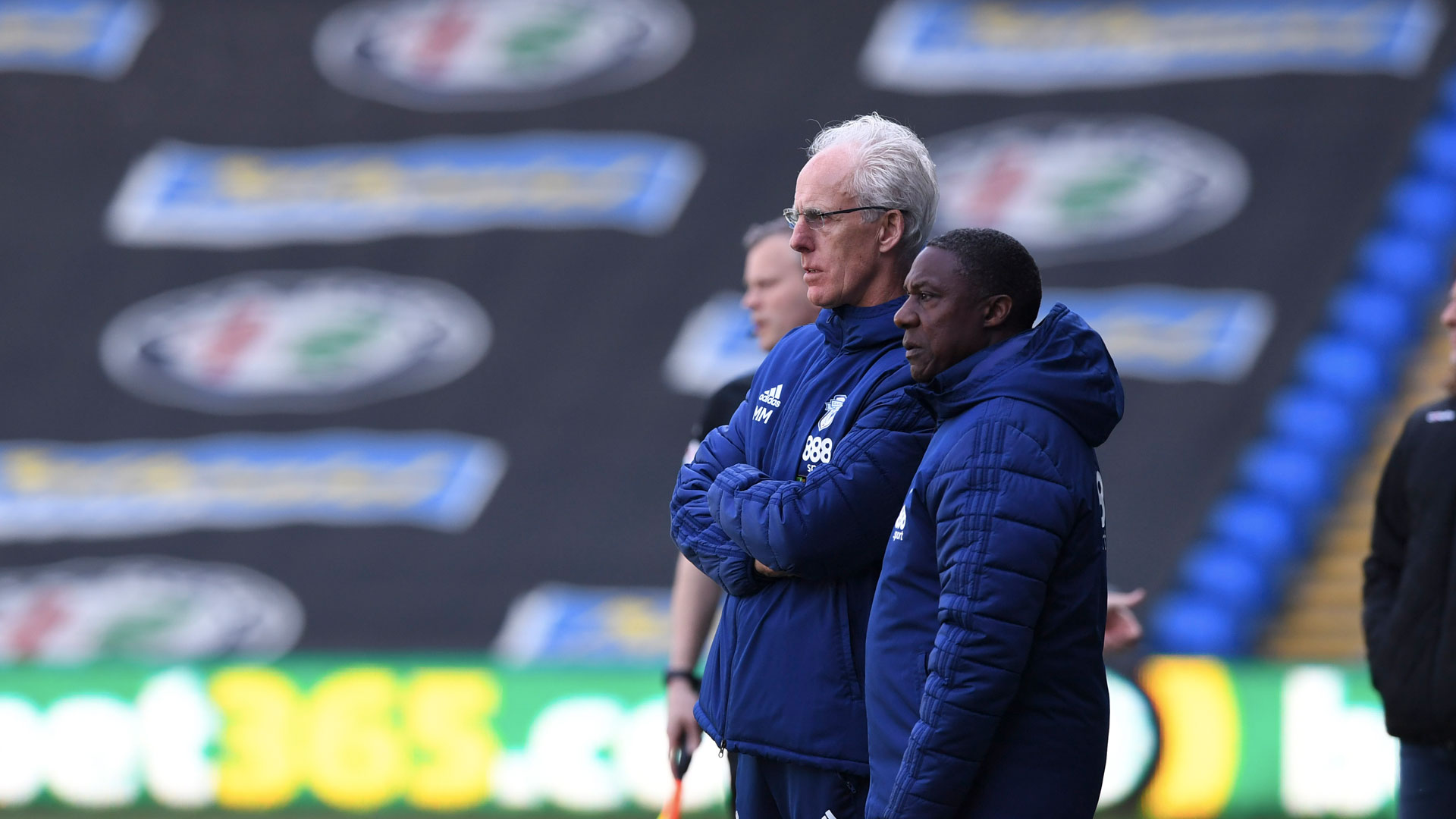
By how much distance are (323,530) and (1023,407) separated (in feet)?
27.6

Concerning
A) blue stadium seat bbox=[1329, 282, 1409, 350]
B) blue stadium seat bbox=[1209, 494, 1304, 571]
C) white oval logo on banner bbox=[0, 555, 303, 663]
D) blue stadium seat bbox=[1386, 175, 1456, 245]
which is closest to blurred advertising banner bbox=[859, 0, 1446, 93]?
blue stadium seat bbox=[1386, 175, 1456, 245]

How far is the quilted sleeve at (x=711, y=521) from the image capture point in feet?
8.10

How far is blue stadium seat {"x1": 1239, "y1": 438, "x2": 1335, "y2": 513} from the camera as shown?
8.90 m

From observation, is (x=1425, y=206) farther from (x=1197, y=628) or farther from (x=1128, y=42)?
(x=1197, y=628)

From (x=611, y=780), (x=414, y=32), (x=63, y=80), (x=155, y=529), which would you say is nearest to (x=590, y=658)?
(x=611, y=780)

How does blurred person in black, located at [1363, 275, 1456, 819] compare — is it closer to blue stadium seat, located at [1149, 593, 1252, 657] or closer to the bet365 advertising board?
blue stadium seat, located at [1149, 593, 1252, 657]

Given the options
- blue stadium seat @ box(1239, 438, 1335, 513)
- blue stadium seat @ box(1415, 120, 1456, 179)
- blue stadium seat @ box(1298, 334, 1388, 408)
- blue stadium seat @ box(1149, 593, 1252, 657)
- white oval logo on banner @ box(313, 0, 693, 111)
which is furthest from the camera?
white oval logo on banner @ box(313, 0, 693, 111)

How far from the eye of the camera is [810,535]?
229 centimetres

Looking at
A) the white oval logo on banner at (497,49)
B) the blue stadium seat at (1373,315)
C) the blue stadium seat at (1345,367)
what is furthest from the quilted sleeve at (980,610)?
the white oval logo on banner at (497,49)

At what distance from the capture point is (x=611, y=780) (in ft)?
22.6

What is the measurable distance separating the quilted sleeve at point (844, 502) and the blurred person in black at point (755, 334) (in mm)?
851

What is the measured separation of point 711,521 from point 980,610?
0.58 m

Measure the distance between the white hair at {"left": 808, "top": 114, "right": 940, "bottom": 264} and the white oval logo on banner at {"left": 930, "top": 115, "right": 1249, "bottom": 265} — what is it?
25.8ft

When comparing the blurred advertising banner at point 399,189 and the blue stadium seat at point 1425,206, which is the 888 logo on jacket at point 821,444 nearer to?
the blue stadium seat at point 1425,206
